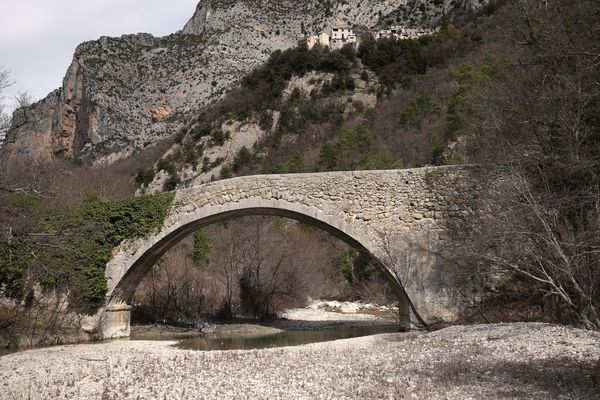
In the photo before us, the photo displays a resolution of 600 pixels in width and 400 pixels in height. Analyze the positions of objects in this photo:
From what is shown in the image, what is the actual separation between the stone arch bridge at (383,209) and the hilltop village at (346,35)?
5129cm

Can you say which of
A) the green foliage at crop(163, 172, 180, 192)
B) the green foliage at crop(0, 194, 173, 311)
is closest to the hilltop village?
the green foliage at crop(163, 172, 180, 192)

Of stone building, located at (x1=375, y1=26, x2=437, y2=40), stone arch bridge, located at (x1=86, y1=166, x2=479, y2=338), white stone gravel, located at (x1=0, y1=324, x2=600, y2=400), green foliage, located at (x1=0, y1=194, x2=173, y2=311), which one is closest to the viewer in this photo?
white stone gravel, located at (x1=0, y1=324, x2=600, y2=400)

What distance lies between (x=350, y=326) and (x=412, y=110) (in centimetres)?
2563

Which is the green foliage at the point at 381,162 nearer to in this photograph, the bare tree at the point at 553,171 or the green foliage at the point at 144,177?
the bare tree at the point at 553,171

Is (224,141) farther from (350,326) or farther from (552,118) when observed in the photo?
(552,118)

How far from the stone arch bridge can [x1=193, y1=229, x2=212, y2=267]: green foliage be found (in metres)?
10.4

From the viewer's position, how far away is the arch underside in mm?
13477

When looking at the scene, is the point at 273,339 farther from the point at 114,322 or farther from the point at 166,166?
the point at 166,166

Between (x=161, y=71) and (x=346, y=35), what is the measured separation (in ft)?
79.7

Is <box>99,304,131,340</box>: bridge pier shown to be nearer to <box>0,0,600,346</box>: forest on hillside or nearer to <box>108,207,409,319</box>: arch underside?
<box>108,207,409,319</box>: arch underside

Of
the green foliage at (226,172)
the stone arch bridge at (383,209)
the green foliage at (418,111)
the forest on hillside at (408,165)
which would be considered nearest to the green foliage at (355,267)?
the forest on hillside at (408,165)

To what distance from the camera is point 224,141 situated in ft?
163

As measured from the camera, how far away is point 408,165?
33688mm

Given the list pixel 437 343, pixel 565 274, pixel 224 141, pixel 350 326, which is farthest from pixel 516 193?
pixel 224 141
